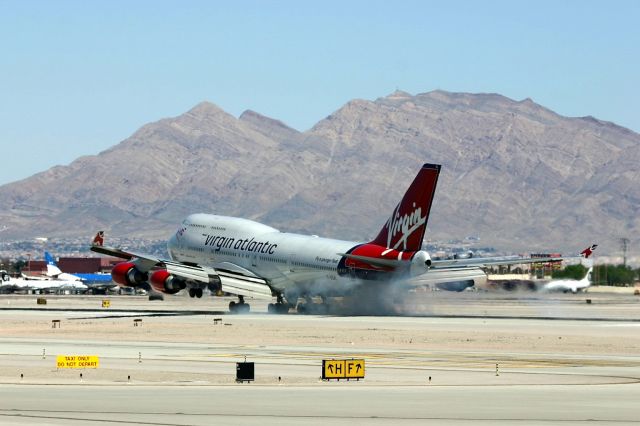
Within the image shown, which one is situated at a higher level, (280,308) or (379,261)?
(379,261)

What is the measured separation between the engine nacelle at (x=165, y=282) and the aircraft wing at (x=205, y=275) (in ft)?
1.12

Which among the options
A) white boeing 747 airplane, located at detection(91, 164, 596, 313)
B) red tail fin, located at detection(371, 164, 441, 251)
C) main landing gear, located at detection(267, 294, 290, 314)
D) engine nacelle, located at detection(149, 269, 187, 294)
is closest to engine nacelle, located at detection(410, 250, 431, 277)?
white boeing 747 airplane, located at detection(91, 164, 596, 313)

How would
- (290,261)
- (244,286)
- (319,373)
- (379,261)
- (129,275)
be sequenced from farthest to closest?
(129,275), (290,261), (244,286), (379,261), (319,373)

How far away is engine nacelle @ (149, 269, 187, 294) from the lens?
326 feet

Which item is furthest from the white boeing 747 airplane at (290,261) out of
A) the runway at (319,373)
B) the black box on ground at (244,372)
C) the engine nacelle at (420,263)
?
the black box on ground at (244,372)

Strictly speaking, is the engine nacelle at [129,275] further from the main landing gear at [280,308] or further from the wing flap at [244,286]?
the main landing gear at [280,308]

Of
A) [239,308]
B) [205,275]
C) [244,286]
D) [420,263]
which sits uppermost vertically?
[420,263]

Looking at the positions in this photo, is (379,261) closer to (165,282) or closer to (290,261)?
(290,261)

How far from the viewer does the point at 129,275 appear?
337ft

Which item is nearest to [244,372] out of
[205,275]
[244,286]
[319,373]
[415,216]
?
[319,373]

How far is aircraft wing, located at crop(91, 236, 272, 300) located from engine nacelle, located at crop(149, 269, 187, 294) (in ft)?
1.12

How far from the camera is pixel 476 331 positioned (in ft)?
255

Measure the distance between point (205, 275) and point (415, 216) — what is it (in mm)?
15910

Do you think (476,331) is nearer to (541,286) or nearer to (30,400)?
(30,400)
